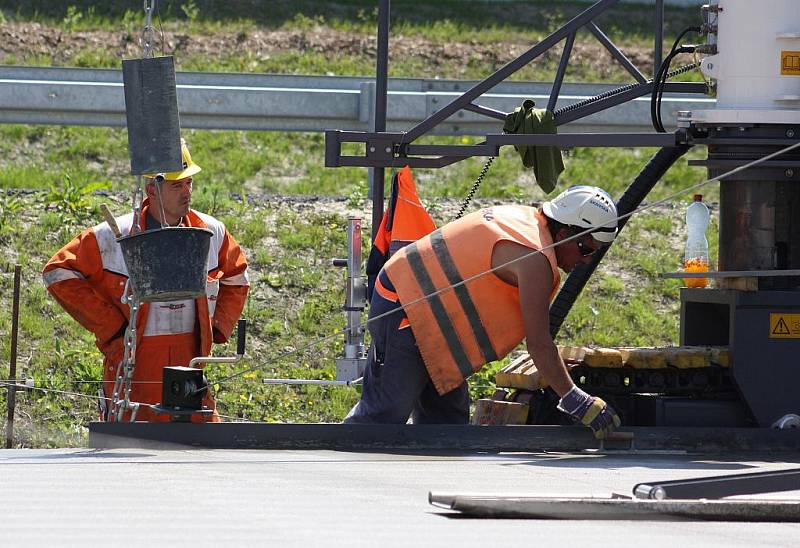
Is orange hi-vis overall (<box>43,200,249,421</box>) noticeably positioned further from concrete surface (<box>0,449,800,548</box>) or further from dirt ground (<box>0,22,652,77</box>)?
dirt ground (<box>0,22,652,77</box>)

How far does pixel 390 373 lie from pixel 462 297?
49 centimetres

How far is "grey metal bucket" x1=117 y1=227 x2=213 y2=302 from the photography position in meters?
6.55

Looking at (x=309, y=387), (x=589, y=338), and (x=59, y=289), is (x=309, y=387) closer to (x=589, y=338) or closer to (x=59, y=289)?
(x=589, y=338)

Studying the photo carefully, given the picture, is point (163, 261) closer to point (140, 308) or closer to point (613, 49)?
point (140, 308)

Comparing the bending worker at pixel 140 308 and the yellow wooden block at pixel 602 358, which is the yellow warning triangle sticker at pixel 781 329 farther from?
the bending worker at pixel 140 308

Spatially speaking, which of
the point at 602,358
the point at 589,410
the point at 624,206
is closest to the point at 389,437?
the point at 589,410

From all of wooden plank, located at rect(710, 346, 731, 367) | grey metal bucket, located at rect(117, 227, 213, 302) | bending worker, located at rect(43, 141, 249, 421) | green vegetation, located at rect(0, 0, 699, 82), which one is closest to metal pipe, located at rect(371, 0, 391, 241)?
bending worker, located at rect(43, 141, 249, 421)

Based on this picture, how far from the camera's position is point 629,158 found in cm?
1356

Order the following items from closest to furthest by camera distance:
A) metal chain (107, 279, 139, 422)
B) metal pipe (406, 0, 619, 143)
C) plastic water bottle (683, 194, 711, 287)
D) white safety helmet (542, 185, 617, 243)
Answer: metal chain (107, 279, 139, 422), white safety helmet (542, 185, 617, 243), metal pipe (406, 0, 619, 143), plastic water bottle (683, 194, 711, 287)

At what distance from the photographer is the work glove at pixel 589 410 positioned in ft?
21.2

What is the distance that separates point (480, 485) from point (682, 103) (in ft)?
22.9

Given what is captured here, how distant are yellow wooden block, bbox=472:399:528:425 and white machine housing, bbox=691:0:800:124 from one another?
5.35 ft

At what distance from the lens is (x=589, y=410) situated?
6.46 metres

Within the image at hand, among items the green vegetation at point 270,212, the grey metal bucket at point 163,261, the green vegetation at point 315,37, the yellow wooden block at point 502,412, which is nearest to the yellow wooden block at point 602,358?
the yellow wooden block at point 502,412
